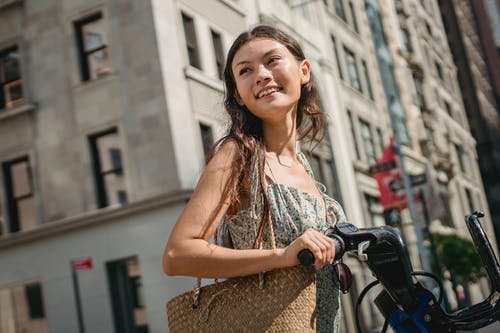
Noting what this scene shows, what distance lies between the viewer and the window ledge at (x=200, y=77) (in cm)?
1617

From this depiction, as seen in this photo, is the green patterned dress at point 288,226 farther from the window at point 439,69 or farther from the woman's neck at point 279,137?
the window at point 439,69

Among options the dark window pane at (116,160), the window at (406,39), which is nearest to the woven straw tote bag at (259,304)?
the dark window pane at (116,160)

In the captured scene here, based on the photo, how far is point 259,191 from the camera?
1.86 meters

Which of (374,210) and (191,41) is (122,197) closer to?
(191,41)

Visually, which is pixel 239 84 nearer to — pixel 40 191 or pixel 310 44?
pixel 40 191

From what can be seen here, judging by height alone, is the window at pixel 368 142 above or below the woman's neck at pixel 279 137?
above

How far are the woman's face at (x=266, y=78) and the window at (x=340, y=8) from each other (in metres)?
28.4

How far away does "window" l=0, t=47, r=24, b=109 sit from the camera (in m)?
17.6

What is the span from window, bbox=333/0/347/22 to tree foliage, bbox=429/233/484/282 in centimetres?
1001

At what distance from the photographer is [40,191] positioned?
1694 cm

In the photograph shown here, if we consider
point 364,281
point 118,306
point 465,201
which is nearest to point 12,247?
point 118,306

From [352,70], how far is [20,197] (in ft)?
55.1

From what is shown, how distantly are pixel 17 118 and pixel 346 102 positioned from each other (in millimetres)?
13997

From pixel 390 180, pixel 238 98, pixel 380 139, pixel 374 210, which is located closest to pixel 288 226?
pixel 238 98
